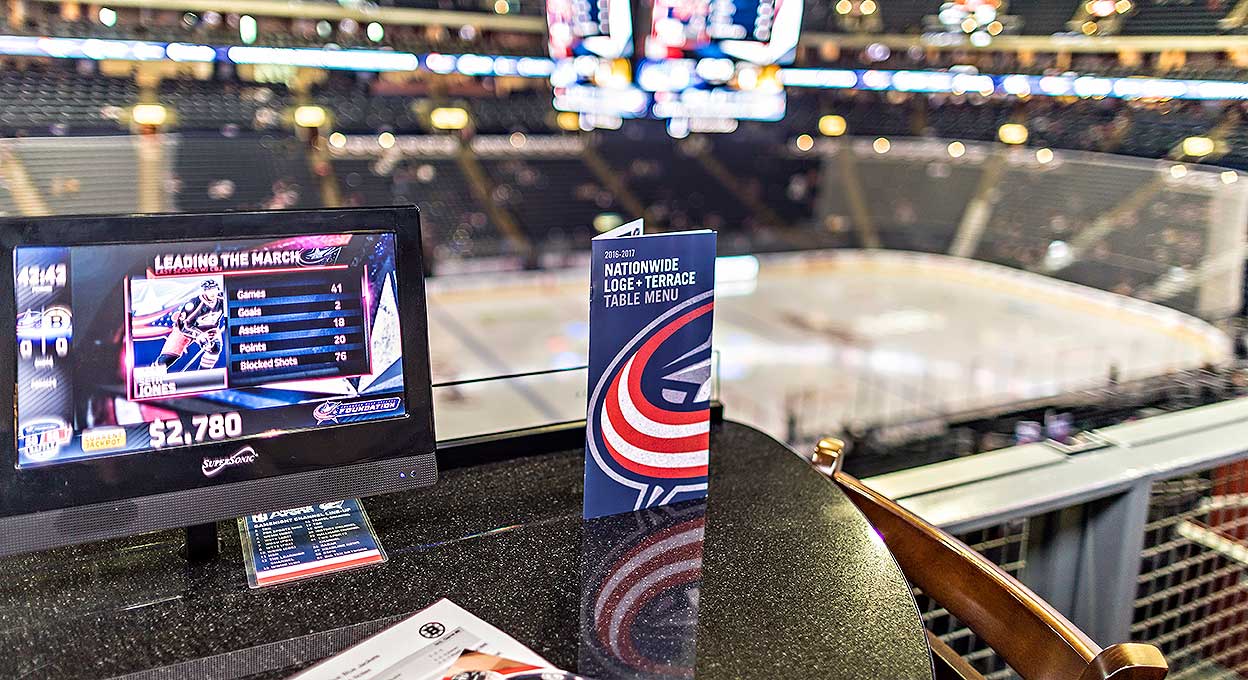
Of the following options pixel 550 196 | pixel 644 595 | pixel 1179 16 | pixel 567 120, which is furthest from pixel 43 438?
pixel 550 196

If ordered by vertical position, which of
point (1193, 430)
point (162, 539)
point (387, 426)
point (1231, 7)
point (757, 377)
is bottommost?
point (757, 377)

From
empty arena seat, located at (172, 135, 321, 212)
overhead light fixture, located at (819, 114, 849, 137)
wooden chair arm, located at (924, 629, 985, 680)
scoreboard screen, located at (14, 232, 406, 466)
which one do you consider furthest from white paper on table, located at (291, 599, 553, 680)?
overhead light fixture, located at (819, 114, 849, 137)

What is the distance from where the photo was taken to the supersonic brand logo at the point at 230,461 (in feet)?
2.90

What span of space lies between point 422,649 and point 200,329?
372 mm

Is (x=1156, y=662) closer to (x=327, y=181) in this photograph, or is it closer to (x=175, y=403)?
(x=175, y=403)

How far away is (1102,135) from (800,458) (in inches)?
150

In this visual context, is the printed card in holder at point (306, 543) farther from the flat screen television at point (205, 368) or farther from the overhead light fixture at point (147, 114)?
the overhead light fixture at point (147, 114)

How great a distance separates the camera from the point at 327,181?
6.52 m

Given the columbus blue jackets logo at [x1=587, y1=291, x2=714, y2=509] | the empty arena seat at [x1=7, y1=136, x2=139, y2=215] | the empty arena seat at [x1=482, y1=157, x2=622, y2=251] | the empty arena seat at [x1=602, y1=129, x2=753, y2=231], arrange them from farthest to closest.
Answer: the empty arena seat at [x1=602, y1=129, x2=753, y2=231], the empty arena seat at [x1=482, y1=157, x2=622, y2=251], the empty arena seat at [x1=7, y1=136, x2=139, y2=215], the columbus blue jackets logo at [x1=587, y1=291, x2=714, y2=509]

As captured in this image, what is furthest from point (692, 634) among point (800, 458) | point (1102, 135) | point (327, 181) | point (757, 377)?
point (327, 181)

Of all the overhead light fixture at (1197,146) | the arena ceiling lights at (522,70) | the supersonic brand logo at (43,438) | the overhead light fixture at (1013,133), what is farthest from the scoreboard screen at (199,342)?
the overhead light fixture at (1013,133)

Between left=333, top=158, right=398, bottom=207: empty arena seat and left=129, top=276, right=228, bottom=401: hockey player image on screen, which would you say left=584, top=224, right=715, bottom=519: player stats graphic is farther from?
left=333, top=158, right=398, bottom=207: empty arena seat

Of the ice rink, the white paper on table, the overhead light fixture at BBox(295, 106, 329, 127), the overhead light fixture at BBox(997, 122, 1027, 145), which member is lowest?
the ice rink

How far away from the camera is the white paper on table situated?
73cm
